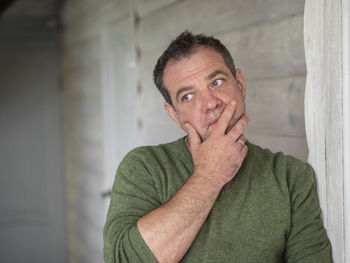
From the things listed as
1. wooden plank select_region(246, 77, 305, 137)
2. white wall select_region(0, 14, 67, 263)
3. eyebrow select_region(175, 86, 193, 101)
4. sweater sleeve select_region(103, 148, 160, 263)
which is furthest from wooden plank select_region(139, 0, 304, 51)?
white wall select_region(0, 14, 67, 263)

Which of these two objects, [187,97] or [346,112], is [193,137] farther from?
[346,112]

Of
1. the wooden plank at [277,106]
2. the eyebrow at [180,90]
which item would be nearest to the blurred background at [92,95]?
the wooden plank at [277,106]

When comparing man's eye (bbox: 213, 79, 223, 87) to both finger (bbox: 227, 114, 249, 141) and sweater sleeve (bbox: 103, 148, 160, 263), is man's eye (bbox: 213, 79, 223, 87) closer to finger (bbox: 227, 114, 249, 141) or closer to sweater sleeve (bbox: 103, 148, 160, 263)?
finger (bbox: 227, 114, 249, 141)

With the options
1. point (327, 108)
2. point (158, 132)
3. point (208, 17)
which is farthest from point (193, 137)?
point (158, 132)

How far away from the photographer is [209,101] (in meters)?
1.27

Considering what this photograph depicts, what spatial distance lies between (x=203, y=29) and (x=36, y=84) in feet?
10.2

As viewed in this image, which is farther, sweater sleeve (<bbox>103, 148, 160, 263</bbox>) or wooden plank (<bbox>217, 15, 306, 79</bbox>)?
wooden plank (<bbox>217, 15, 306, 79</bbox>)

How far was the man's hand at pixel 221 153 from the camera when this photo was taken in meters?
1.18

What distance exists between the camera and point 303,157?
59.1 inches

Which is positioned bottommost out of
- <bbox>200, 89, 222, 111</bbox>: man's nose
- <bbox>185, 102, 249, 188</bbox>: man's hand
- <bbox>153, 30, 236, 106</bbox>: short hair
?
<bbox>185, 102, 249, 188</bbox>: man's hand

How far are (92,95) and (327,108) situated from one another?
2875 millimetres

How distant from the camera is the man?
1130 mm

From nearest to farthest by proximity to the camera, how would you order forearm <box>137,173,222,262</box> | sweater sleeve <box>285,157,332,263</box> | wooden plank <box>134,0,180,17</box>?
forearm <box>137,173,222,262</box> < sweater sleeve <box>285,157,332,263</box> < wooden plank <box>134,0,180,17</box>

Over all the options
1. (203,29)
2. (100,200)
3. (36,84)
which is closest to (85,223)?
(100,200)
